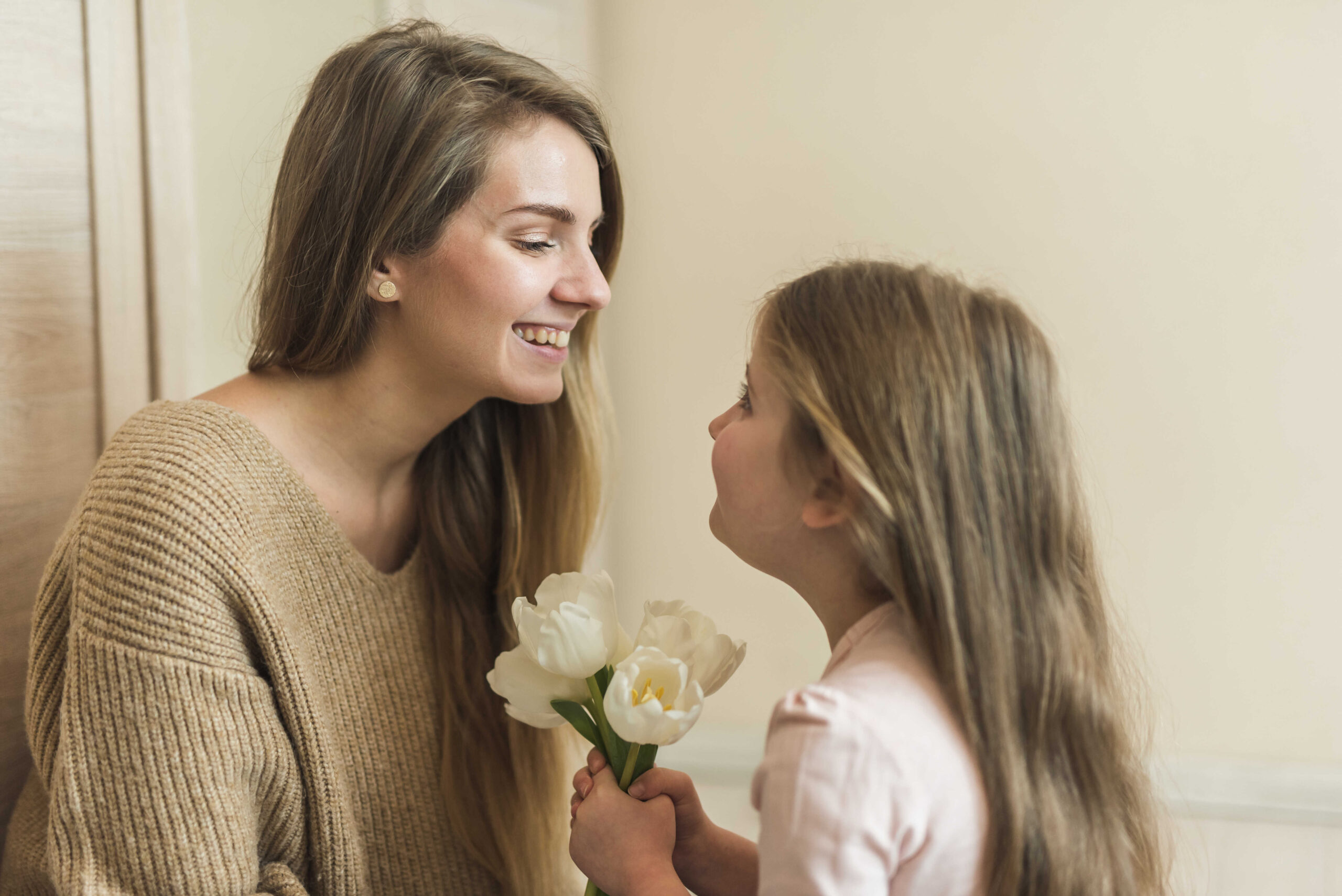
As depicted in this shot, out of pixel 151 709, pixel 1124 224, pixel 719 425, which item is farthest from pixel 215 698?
pixel 1124 224

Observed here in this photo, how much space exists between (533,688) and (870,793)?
317 millimetres

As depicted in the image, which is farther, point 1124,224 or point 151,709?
point 1124,224

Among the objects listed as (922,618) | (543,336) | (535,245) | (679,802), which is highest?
(535,245)

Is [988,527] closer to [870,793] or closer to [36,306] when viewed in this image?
[870,793]

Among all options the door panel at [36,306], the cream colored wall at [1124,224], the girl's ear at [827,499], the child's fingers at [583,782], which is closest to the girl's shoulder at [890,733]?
the girl's ear at [827,499]

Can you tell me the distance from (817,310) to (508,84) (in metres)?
0.55

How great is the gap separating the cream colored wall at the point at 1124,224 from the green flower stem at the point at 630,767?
2.68 feet

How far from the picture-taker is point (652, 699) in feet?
2.58

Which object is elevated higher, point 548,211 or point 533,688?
point 548,211

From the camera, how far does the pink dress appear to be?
674 mm

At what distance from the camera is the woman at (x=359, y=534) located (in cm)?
94

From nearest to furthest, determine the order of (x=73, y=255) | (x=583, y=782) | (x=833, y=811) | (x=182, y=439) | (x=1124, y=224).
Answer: (x=833, y=811)
(x=583, y=782)
(x=182, y=439)
(x=73, y=255)
(x=1124, y=224)

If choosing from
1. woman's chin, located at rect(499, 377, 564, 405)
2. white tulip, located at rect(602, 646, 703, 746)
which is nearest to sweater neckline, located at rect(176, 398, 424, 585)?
woman's chin, located at rect(499, 377, 564, 405)

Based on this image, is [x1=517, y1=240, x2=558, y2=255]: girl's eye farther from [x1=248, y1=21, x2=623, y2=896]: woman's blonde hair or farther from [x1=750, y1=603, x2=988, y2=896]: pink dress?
[x1=750, y1=603, x2=988, y2=896]: pink dress
